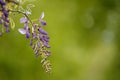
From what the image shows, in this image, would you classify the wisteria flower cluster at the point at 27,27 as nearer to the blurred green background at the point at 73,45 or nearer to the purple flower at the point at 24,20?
the purple flower at the point at 24,20

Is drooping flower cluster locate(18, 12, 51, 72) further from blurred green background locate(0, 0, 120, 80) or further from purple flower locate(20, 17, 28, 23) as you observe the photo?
blurred green background locate(0, 0, 120, 80)

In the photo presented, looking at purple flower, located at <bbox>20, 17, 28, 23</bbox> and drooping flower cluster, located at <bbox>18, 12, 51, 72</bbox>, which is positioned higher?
purple flower, located at <bbox>20, 17, 28, 23</bbox>

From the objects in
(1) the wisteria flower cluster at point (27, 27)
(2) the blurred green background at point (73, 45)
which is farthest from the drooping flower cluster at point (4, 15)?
(2) the blurred green background at point (73, 45)

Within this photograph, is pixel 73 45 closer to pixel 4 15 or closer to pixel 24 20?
pixel 24 20

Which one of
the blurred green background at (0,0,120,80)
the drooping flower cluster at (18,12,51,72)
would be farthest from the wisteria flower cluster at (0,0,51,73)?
the blurred green background at (0,0,120,80)

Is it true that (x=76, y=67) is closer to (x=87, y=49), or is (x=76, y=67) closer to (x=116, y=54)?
(x=87, y=49)

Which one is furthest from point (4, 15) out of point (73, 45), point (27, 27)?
point (73, 45)
